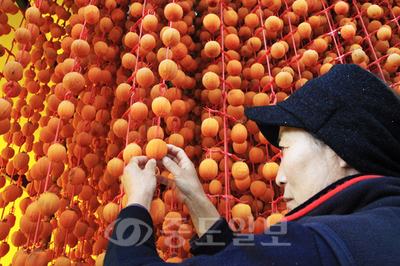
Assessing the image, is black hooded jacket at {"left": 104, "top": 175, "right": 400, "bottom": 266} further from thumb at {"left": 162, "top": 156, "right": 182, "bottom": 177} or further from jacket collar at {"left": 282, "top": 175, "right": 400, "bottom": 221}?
thumb at {"left": 162, "top": 156, "right": 182, "bottom": 177}

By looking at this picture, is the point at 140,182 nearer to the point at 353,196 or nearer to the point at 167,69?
the point at 167,69

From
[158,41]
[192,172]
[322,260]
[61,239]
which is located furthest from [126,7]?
[322,260]

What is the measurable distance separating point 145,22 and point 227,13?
1.13 feet

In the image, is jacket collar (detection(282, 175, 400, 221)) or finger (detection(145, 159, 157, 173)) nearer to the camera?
jacket collar (detection(282, 175, 400, 221))

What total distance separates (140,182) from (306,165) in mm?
381

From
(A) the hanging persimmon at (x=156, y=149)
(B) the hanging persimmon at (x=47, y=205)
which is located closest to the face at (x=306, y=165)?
(A) the hanging persimmon at (x=156, y=149)

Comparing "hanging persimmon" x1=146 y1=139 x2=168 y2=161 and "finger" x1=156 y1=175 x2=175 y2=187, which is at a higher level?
"hanging persimmon" x1=146 y1=139 x2=168 y2=161

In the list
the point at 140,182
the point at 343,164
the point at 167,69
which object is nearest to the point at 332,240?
the point at 343,164

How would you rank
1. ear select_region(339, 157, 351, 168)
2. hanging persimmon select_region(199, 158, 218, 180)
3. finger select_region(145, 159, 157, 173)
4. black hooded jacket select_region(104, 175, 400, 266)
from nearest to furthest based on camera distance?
black hooded jacket select_region(104, 175, 400, 266)
ear select_region(339, 157, 351, 168)
finger select_region(145, 159, 157, 173)
hanging persimmon select_region(199, 158, 218, 180)

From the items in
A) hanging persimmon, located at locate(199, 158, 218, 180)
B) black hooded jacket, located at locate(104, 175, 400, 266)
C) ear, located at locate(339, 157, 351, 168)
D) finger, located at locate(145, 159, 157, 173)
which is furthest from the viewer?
hanging persimmon, located at locate(199, 158, 218, 180)

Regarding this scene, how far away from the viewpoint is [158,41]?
3.89 feet

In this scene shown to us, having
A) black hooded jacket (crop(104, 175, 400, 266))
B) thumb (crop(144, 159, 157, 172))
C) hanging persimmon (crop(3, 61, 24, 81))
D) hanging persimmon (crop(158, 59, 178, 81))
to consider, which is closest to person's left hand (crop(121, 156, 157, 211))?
thumb (crop(144, 159, 157, 172))

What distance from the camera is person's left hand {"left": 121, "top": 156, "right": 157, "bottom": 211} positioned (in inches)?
26.9

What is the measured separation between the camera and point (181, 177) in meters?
0.81
